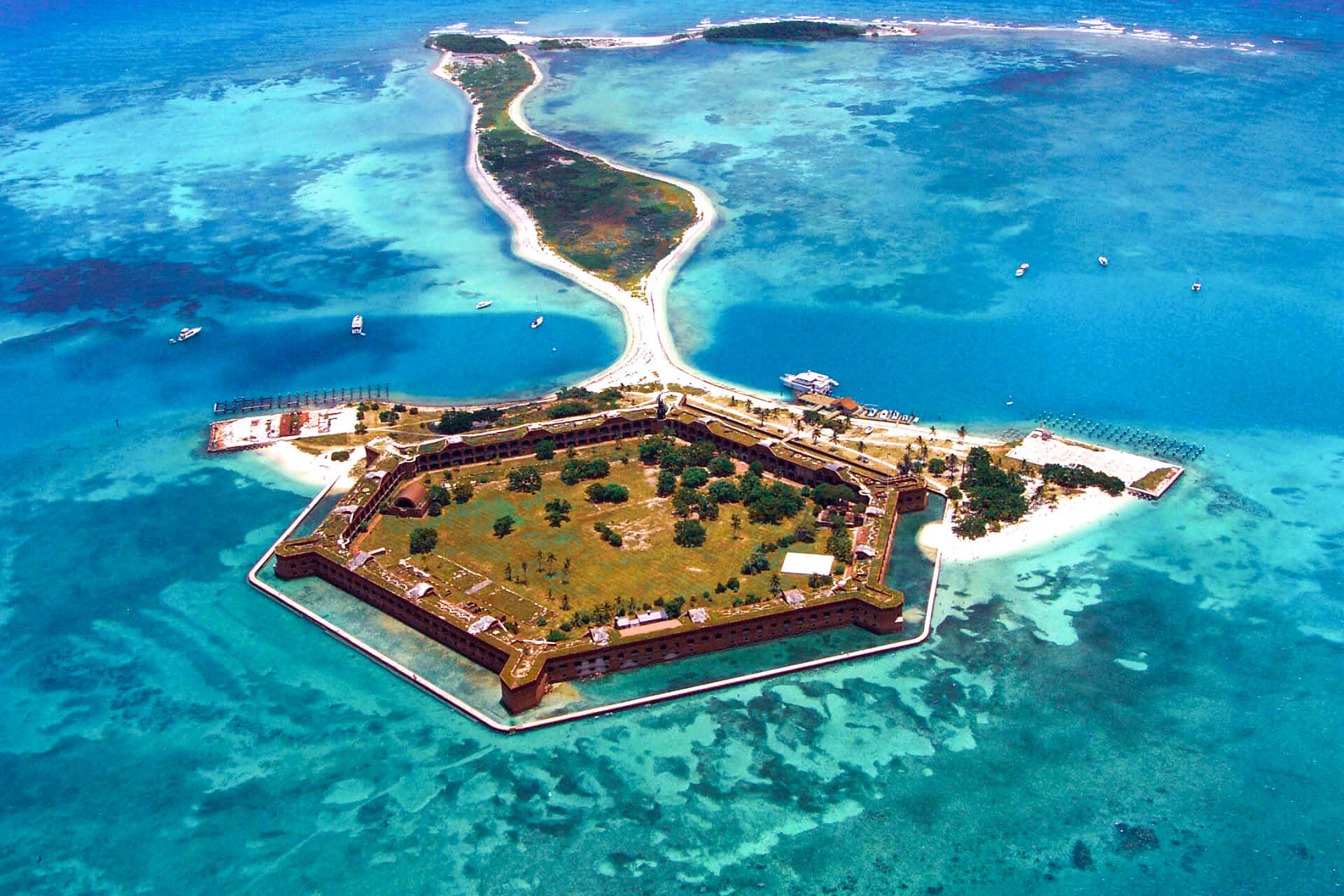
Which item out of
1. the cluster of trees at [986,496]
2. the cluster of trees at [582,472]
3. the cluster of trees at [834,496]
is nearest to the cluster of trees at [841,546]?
the cluster of trees at [834,496]

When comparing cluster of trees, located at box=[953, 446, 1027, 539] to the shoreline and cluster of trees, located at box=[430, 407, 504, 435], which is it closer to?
the shoreline

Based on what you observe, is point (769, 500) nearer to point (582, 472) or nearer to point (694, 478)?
point (694, 478)

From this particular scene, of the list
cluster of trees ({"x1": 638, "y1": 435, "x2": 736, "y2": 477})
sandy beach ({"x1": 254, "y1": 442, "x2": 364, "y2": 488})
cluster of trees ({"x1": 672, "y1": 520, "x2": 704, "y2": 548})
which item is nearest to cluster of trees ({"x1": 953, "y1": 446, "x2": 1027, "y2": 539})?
cluster of trees ({"x1": 638, "y1": 435, "x2": 736, "y2": 477})

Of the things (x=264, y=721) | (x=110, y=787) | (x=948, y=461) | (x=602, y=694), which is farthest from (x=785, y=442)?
(x=110, y=787)

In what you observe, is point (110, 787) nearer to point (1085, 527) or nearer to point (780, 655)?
point (780, 655)

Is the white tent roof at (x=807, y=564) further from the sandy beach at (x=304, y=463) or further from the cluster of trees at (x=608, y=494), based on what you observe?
the sandy beach at (x=304, y=463)

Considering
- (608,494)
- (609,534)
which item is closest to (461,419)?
(608,494)
